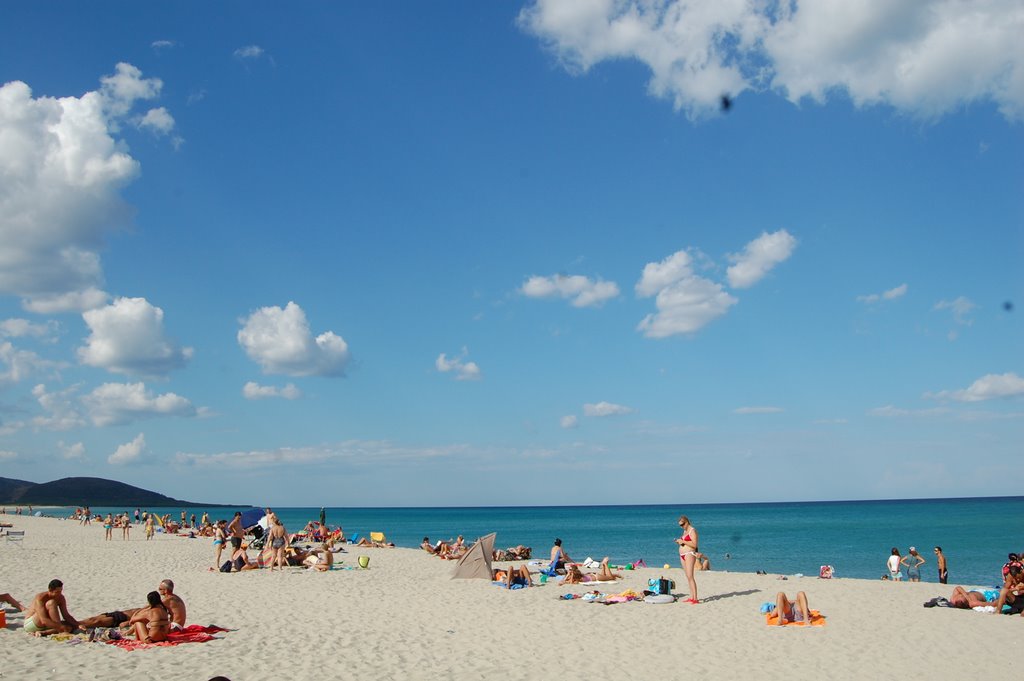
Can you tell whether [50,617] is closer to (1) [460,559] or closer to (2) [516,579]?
(2) [516,579]

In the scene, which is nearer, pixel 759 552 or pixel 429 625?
pixel 429 625

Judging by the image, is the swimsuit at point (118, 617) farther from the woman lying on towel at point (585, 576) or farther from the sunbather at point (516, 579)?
the woman lying on towel at point (585, 576)

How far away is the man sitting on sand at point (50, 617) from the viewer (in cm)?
914

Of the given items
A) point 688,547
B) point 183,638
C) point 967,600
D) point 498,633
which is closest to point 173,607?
point 183,638

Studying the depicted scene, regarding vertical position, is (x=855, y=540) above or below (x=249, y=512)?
below

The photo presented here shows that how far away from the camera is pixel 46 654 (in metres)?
8.23

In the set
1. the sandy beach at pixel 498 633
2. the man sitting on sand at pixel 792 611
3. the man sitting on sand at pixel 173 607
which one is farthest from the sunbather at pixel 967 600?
the man sitting on sand at pixel 173 607

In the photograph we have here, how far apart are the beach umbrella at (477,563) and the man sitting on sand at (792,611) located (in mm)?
7484

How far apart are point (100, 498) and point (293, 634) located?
198344 mm

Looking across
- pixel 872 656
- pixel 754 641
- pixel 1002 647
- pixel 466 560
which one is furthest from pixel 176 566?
pixel 1002 647

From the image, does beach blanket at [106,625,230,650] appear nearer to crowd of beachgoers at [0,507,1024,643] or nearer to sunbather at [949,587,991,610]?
crowd of beachgoers at [0,507,1024,643]

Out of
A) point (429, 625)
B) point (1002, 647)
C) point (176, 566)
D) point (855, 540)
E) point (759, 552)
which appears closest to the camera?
point (1002, 647)

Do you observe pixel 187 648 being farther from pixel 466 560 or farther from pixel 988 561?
pixel 988 561

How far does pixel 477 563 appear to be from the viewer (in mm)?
17219
